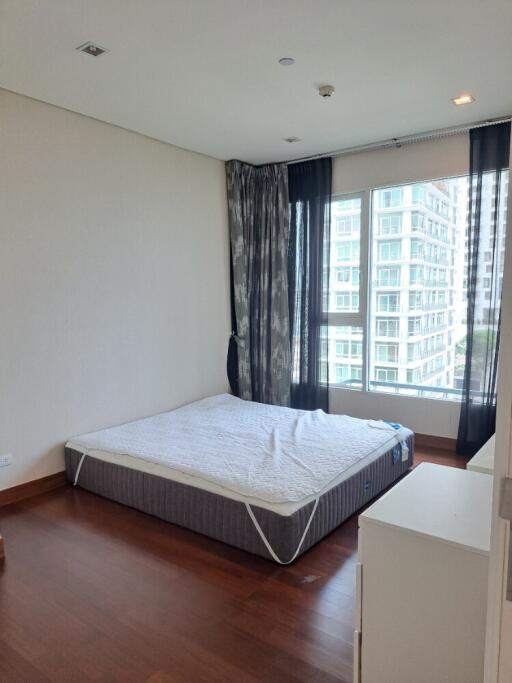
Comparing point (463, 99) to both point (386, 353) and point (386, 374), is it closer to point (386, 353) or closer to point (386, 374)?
point (386, 353)

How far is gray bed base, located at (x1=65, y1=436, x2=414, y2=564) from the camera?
241 cm

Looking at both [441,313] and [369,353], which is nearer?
[441,313]

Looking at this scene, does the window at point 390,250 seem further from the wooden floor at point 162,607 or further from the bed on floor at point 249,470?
the wooden floor at point 162,607

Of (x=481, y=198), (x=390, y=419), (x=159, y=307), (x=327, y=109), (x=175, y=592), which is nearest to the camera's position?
(x=175, y=592)

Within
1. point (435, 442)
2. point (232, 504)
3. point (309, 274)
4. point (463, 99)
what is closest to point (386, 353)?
point (435, 442)

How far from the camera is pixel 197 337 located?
4562 millimetres

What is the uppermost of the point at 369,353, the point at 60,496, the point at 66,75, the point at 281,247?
the point at 66,75

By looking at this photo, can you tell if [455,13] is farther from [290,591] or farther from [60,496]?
[60,496]

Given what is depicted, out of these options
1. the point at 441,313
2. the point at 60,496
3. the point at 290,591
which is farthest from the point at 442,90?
the point at 60,496

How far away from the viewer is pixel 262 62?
8.91ft

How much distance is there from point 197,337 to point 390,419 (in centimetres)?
197

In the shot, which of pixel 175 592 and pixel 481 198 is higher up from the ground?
pixel 481 198

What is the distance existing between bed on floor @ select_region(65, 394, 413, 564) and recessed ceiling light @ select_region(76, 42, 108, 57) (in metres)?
2.33

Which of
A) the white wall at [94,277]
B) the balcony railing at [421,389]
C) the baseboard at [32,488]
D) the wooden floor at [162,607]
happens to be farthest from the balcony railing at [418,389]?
the baseboard at [32,488]
